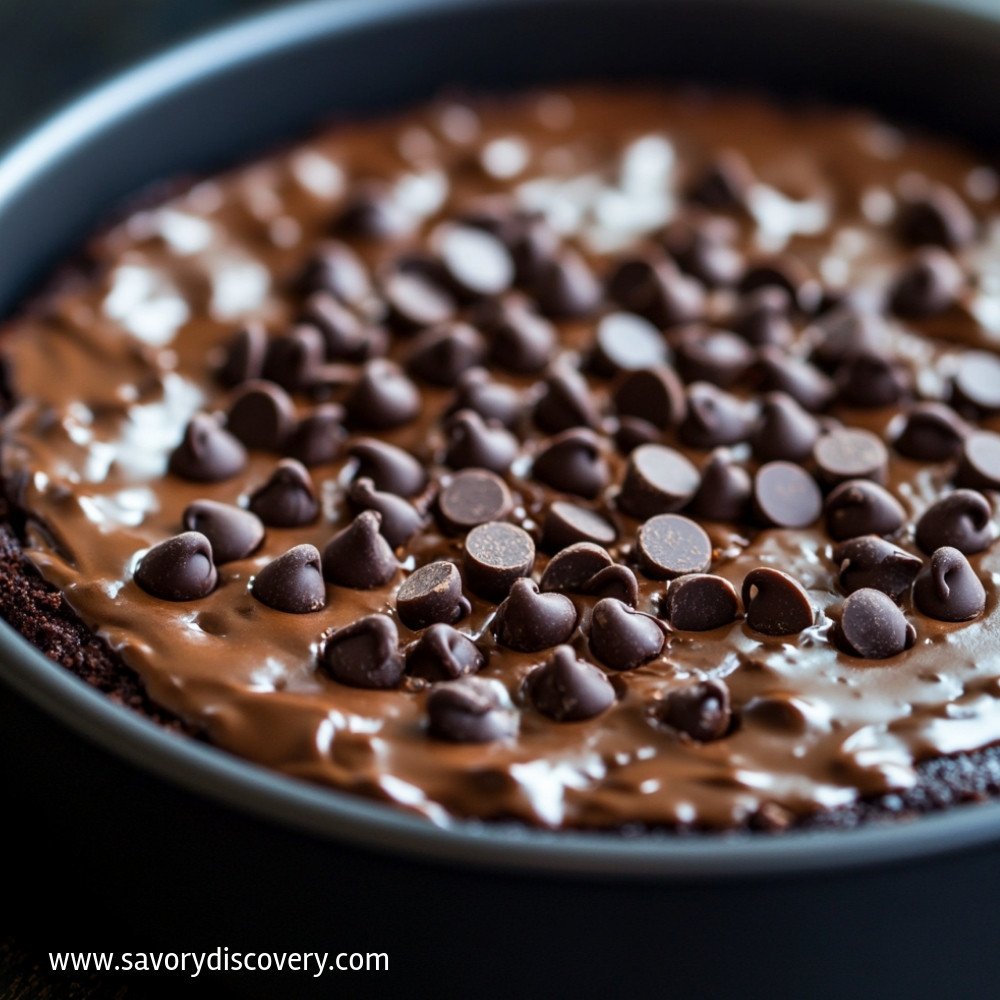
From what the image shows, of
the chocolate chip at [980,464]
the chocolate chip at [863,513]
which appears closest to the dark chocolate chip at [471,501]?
the chocolate chip at [863,513]

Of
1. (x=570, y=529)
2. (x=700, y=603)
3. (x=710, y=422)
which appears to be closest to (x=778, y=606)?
(x=700, y=603)

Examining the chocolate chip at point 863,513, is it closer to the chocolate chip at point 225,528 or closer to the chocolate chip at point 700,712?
the chocolate chip at point 700,712

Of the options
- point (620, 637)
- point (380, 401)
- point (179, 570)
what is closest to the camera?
point (620, 637)

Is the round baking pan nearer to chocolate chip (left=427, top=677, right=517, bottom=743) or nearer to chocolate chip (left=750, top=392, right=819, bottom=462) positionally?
chocolate chip (left=427, top=677, right=517, bottom=743)

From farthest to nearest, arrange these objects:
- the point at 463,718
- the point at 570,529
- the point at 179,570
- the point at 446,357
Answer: the point at 446,357
the point at 570,529
the point at 179,570
the point at 463,718

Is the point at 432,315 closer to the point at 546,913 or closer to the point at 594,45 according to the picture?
the point at 594,45

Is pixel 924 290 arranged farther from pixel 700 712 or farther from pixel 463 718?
pixel 463 718
